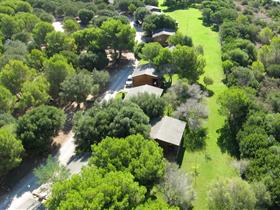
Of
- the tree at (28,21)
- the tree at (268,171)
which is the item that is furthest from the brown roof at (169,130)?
the tree at (28,21)

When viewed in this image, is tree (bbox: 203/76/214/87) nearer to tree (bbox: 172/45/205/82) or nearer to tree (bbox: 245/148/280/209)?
tree (bbox: 172/45/205/82)

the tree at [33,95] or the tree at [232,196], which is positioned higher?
the tree at [232,196]

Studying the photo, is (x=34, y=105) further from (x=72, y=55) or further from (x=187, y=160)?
(x=187, y=160)

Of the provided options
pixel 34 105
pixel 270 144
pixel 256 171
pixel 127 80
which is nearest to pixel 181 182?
pixel 256 171

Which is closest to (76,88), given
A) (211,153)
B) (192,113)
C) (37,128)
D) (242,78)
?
(37,128)

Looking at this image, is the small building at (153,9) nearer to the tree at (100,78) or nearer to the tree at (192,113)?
the tree at (100,78)

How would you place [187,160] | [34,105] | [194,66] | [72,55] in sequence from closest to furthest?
[187,160]
[34,105]
[194,66]
[72,55]
